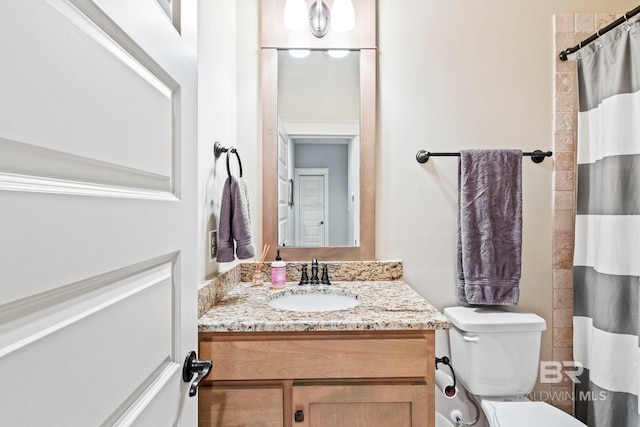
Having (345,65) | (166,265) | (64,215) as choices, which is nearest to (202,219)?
(166,265)

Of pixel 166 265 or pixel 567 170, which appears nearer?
pixel 166 265

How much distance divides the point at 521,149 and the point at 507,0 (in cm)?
74

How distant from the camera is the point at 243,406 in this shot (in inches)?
39.8

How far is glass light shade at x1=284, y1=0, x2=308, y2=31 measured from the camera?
1.56 m

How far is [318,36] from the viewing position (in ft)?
5.25

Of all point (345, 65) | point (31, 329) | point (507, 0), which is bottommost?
point (31, 329)

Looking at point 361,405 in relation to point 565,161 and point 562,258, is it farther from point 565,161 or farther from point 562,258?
point 565,161

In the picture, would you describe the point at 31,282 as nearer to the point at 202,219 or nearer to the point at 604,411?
the point at 202,219

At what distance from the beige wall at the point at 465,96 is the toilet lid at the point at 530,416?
1.24 feet

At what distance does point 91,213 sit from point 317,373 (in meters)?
0.84

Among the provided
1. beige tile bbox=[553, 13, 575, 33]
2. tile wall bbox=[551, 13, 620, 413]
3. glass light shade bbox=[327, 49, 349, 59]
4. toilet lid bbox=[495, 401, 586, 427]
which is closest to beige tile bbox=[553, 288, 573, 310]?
tile wall bbox=[551, 13, 620, 413]

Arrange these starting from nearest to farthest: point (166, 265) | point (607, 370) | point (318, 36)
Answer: point (166, 265) → point (607, 370) → point (318, 36)

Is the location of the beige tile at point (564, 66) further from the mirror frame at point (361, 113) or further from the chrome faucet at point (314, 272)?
the chrome faucet at point (314, 272)

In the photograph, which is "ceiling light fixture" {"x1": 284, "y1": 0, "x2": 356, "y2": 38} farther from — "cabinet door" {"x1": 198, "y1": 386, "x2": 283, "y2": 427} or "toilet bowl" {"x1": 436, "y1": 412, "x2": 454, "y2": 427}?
"toilet bowl" {"x1": 436, "y1": 412, "x2": 454, "y2": 427}
